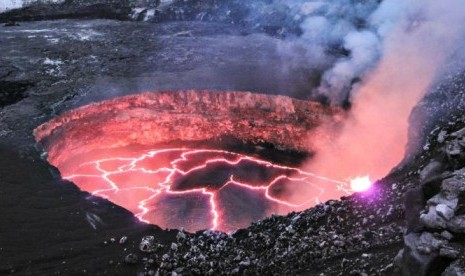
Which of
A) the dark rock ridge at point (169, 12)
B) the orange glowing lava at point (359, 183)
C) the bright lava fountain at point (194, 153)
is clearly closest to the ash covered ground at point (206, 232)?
the bright lava fountain at point (194, 153)

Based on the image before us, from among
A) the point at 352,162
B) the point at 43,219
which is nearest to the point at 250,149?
the point at 352,162

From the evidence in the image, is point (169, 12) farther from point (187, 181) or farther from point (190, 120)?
point (187, 181)

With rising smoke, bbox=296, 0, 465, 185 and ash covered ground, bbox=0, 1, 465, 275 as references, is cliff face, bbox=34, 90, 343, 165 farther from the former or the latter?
rising smoke, bbox=296, 0, 465, 185

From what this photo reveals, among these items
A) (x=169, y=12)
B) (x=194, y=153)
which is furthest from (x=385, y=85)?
(x=169, y=12)

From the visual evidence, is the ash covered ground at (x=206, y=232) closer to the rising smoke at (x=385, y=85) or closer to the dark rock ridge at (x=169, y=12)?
the rising smoke at (x=385, y=85)

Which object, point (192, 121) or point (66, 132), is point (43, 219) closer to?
point (66, 132)

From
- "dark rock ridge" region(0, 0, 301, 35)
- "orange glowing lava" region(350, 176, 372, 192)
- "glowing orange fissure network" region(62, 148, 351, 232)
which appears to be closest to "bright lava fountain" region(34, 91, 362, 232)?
"glowing orange fissure network" region(62, 148, 351, 232)
